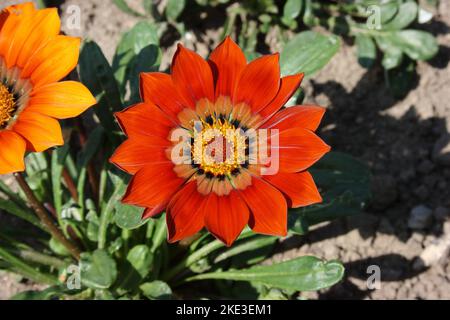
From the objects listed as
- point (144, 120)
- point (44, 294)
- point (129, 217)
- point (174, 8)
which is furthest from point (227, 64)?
point (174, 8)

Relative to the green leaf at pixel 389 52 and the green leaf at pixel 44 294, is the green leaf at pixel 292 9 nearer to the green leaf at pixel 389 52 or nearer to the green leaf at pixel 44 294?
the green leaf at pixel 389 52

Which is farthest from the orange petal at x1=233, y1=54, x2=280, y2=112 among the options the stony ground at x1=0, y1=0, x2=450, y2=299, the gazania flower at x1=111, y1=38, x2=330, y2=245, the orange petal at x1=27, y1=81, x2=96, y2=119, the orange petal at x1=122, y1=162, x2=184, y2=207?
the stony ground at x1=0, y1=0, x2=450, y2=299

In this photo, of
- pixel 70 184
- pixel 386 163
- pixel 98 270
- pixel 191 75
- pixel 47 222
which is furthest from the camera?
pixel 386 163

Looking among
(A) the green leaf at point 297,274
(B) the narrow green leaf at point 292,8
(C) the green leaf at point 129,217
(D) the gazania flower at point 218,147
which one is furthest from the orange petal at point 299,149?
(B) the narrow green leaf at point 292,8

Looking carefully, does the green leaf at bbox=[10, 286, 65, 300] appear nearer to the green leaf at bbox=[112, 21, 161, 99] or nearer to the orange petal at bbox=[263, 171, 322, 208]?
the green leaf at bbox=[112, 21, 161, 99]

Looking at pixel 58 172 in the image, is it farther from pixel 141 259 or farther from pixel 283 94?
pixel 283 94

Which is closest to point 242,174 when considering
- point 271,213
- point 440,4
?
point 271,213
